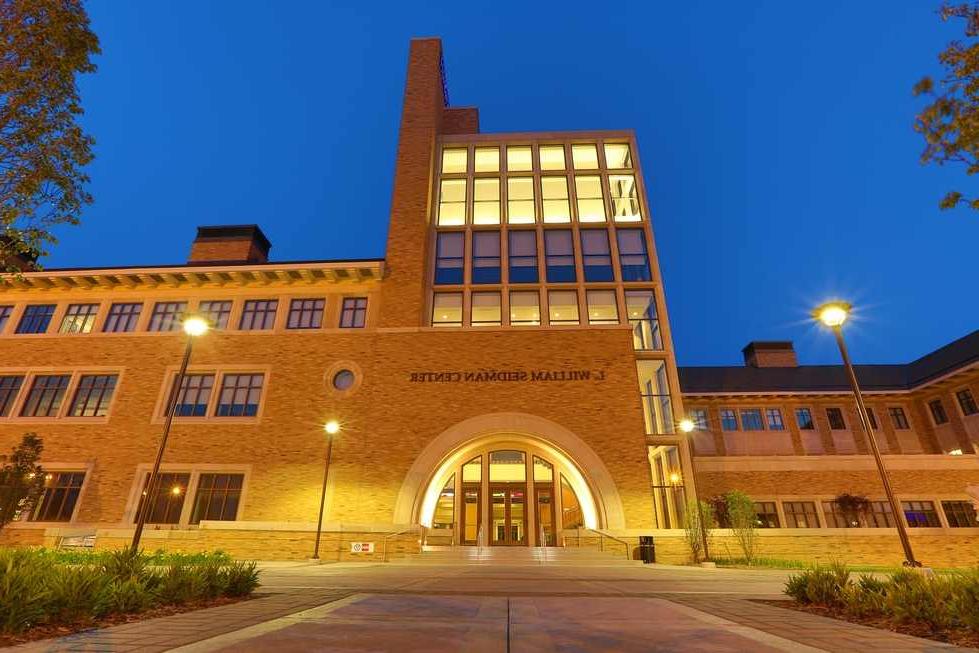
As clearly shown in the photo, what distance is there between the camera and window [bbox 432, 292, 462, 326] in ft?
93.0

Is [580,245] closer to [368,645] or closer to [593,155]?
[593,155]

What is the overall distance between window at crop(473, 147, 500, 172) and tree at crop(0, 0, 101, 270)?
23525mm

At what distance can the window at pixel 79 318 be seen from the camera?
27000 millimetres

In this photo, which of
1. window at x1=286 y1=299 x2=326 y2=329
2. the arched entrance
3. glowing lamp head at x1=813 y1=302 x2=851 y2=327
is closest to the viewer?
glowing lamp head at x1=813 y1=302 x2=851 y2=327

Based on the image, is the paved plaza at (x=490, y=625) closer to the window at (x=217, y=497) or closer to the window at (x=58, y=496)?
A: the window at (x=217, y=497)

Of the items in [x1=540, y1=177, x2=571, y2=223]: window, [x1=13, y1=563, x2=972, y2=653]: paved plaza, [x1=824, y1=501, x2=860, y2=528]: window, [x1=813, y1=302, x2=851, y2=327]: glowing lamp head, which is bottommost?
[x1=13, y1=563, x2=972, y2=653]: paved plaza

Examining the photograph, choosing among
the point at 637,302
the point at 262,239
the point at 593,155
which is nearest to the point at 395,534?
the point at 637,302

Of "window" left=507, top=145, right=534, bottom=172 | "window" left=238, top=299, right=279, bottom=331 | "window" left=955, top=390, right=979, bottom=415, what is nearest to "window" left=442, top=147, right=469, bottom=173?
"window" left=507, top=145, right=534, bottom=172

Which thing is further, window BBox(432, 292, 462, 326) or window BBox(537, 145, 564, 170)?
window BBox(537, 145, 564, 170)

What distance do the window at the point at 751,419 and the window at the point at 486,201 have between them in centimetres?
2292

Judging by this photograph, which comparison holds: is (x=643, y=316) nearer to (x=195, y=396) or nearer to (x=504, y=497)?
(x=504, y=497)

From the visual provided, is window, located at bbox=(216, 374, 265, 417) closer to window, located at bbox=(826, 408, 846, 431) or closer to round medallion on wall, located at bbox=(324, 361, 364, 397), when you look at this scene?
round medallion on wall, located at bbox=(324, 361, 364, 397)

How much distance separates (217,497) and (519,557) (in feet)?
50.3

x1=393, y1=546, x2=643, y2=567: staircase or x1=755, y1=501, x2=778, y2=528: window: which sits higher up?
x1=755, y1=501, x2=778, y2=528: window
